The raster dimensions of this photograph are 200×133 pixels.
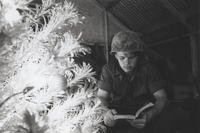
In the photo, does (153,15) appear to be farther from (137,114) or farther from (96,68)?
(137,114)

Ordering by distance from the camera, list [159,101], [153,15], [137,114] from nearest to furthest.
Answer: [137,114] → [159,101] → [153,15]

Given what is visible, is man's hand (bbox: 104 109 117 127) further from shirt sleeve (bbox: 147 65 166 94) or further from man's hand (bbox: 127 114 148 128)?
shirt sleeve (bbox: 147 65 166 94)

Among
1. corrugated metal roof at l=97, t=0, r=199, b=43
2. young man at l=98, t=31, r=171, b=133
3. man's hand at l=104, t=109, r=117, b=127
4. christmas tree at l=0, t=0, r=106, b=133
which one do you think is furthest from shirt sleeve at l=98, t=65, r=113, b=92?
corrugated metal roof at l=97, t=0, r=199, b=43

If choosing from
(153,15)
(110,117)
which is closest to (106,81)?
(110,117)

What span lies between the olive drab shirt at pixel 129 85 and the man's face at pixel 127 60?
0.12ft

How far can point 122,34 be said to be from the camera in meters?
1.62

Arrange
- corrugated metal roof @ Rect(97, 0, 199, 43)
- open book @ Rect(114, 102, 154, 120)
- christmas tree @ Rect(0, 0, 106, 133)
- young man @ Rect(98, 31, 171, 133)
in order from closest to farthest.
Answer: christmas tree @ Rect(0, 0, 106, 133)
open book @ Rect(114, 102, 154, 120)
young man @ Rect(98, 31, 171, 133)
corrugated metal roof @ Rect(97, 0, 199, 43)

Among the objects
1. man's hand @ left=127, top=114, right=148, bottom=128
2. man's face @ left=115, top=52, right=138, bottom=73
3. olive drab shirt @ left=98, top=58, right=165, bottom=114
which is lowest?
man's hand @ left=127, top=114, right=148, bottom=128

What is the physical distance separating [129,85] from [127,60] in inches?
6.2

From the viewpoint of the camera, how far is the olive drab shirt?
1.59 meters

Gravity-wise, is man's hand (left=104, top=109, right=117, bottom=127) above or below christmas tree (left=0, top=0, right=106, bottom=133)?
below

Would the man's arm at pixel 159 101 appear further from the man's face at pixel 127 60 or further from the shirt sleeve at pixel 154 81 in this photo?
the man's face at pixel 127 60

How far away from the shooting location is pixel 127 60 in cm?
159

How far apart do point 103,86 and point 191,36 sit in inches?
76.9
